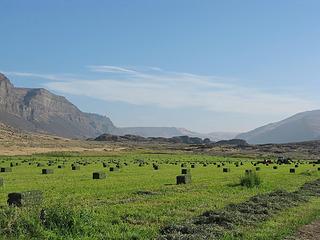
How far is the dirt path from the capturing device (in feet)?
58.4

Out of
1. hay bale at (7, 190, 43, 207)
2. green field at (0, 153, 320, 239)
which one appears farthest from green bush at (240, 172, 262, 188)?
hay bale at (7, 190, 43, 207)

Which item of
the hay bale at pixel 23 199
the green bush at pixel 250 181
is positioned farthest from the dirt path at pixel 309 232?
the green bush at pixel 250 181

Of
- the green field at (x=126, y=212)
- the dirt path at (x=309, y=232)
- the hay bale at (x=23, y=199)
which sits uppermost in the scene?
the hay bale at (x=23, y=199)

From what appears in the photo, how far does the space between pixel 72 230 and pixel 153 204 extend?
7930 millimetres

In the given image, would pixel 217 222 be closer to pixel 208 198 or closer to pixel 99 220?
pixel 99 220

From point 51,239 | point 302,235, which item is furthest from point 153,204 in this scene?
point 51,239

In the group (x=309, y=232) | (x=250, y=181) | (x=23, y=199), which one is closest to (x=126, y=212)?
(x=23, y=199)

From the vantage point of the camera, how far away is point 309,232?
18781 mm

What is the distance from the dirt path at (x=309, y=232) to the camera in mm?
17797

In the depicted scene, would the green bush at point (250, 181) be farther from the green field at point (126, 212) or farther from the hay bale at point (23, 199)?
the hay bale at point (23, 199)

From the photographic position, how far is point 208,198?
26.5 meters

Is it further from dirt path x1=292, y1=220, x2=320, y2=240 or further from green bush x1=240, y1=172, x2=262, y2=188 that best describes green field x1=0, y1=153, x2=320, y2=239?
green bush x1=240, y1=172, x2=262, y2=188

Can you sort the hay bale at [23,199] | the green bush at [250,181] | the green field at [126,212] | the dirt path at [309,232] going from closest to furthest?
the green field at [126,212]
the dirt path at [309,232]
the hay bale at [23,199]
the green bush at [250,181]

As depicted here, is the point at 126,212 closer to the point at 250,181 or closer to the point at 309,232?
the point at 309,232
